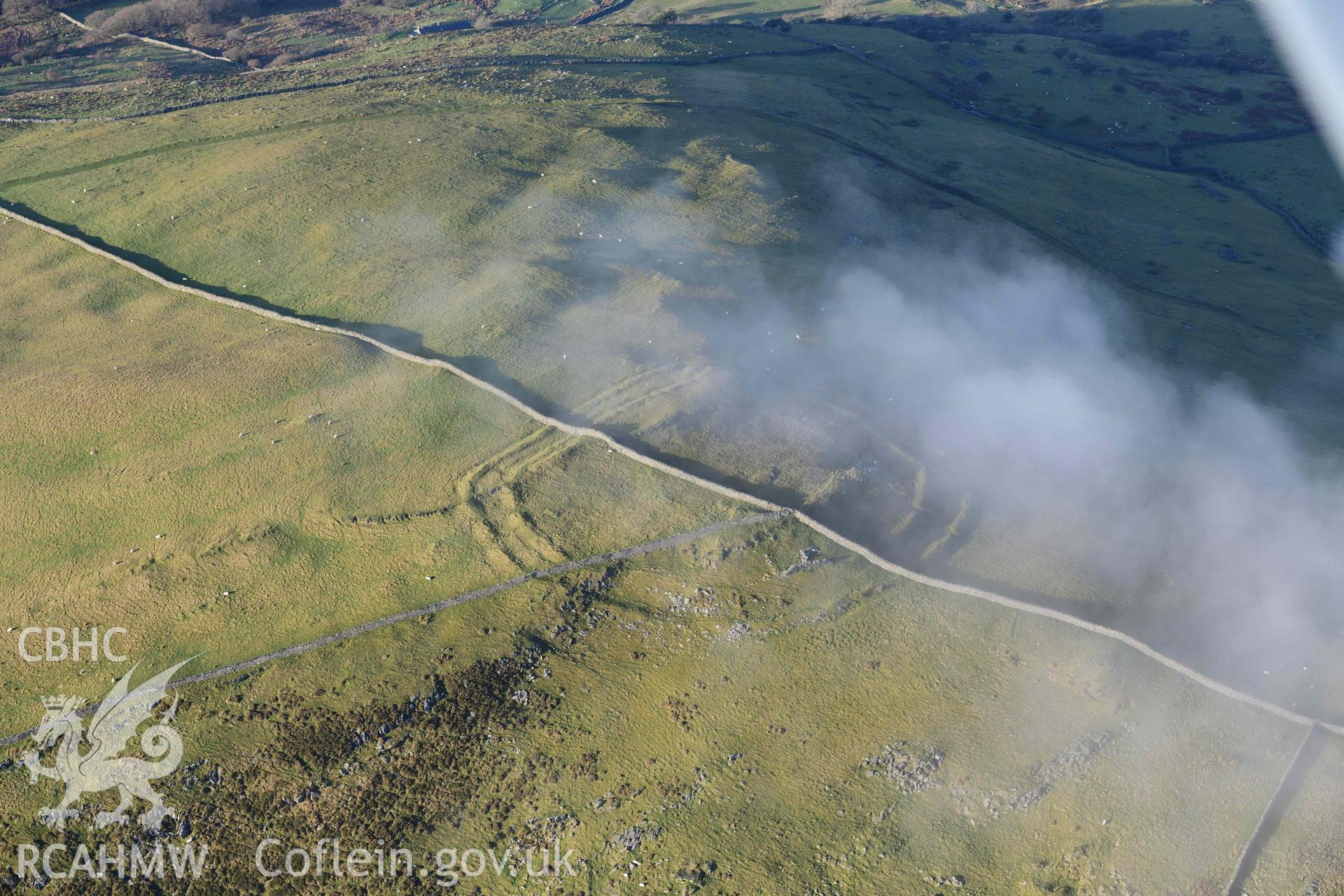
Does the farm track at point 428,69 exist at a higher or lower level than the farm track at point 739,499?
higher

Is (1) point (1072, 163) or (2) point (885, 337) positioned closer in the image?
(2) point (885, 337)

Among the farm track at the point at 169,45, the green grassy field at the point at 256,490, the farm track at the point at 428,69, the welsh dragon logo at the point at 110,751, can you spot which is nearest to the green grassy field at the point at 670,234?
the farm track at the point at 428,69

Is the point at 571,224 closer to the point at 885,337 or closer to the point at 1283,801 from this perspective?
the point at 885,337

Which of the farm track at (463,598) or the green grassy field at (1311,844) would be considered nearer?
the green grassy field at (1311,844)

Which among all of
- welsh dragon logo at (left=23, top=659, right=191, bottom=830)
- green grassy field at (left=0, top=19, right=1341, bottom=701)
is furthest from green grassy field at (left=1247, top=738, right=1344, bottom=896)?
welsh dragon logo at (left=23, top=659, right=191, bottom=830)

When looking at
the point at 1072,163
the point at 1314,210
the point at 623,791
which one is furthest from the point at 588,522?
the point at 1314,210

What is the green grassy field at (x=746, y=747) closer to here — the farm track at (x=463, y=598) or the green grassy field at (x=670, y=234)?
the farm track at (x=463, y=598)

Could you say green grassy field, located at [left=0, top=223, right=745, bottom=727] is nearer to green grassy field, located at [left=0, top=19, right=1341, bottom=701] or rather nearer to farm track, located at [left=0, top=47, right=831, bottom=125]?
green grassy field, located at [left=0, top=19, right=1341, bottom=701]
